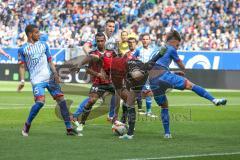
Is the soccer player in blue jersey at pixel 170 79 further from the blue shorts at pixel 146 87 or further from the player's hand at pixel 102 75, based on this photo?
the blue shorts at pixel 146 87

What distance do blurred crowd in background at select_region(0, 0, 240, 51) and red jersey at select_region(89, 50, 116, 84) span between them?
22.6 m

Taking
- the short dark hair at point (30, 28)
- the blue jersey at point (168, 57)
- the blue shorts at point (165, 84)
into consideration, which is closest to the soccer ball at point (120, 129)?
the blue shorts at point (165, 84)

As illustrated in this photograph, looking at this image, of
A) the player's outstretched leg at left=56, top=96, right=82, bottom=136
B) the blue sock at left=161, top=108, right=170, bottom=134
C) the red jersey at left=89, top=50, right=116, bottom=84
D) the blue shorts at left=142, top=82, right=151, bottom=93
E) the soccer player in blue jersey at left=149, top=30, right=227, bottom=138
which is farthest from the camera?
the blue shorts at left=142, top=82, right=151, bottom=93

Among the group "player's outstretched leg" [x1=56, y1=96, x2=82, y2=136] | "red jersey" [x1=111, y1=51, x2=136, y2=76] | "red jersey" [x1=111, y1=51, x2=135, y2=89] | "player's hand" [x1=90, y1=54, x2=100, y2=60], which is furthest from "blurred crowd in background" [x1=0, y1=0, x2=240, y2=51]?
"player's outstretched leg" [x1=56, y1=96, x2=82, y2=136]

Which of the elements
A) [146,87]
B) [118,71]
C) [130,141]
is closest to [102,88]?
[118,71]

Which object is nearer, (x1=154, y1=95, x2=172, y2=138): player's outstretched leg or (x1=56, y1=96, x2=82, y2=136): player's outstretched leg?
(x1=154, y1=95, x2=172, y2=138): player's outstretched leg

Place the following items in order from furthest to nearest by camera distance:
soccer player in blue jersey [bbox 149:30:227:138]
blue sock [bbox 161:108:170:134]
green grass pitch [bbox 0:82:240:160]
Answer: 1. blue sock [bbox 161:108:170:134]
2. soccer player in blue jersey [bbox 149:30:227:138]
3. green grass pitch [bbox 0:82:240:160]

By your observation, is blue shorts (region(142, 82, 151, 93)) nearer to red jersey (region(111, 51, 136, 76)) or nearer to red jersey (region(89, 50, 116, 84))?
red jersey (region(111, 51, 136, 76))

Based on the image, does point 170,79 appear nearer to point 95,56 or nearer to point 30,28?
point 95,56

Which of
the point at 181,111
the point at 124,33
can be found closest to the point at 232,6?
the point at 181,111

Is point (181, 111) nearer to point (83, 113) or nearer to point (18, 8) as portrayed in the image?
point (83, 113)

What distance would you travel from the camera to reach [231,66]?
37.2 metres

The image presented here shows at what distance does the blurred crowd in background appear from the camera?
39.6 meters

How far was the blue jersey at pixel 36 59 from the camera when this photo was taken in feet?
49.0
